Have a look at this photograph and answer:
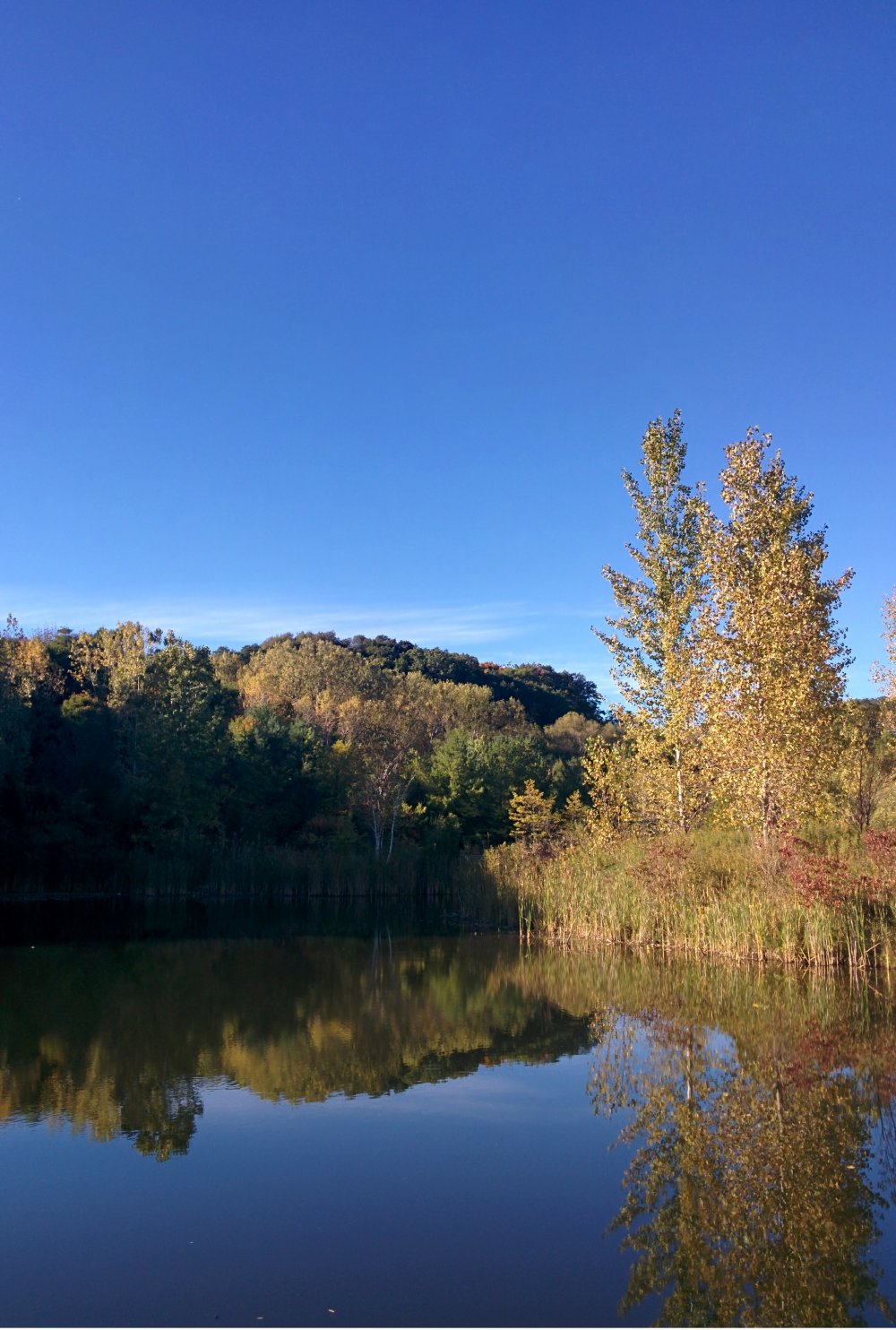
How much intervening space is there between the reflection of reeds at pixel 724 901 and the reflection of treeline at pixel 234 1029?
2609mm

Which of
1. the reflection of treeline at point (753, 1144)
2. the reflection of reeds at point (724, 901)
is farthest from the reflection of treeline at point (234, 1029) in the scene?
the reflection of reeds at point (724, 901)

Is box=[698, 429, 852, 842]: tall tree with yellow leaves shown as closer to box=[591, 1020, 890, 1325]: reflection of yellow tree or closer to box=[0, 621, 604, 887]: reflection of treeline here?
box=[591, 1020, 890, 1325]: reflection of yellow tree

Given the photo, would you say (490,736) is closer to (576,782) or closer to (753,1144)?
(576,782)

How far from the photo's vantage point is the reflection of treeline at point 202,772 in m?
30.1

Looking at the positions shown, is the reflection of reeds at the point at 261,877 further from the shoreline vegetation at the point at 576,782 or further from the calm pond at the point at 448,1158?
the calm pond at the point at 448,1158

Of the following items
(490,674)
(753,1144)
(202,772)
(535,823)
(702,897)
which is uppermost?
(490,674)

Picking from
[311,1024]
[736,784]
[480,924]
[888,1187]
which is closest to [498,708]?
[480,924]

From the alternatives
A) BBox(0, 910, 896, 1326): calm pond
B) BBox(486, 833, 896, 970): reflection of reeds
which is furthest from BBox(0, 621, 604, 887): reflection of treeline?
BBox(0, 910, 896, 1326): calm pond

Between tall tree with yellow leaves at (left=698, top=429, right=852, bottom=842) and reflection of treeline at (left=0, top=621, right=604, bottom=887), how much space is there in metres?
17.1

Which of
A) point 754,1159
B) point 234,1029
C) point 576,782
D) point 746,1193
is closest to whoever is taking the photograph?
point 746,1193

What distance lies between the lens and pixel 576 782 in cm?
4434

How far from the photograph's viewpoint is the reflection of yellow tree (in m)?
4.42

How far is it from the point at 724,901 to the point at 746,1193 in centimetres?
935

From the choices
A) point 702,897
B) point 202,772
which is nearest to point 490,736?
point 202,772
